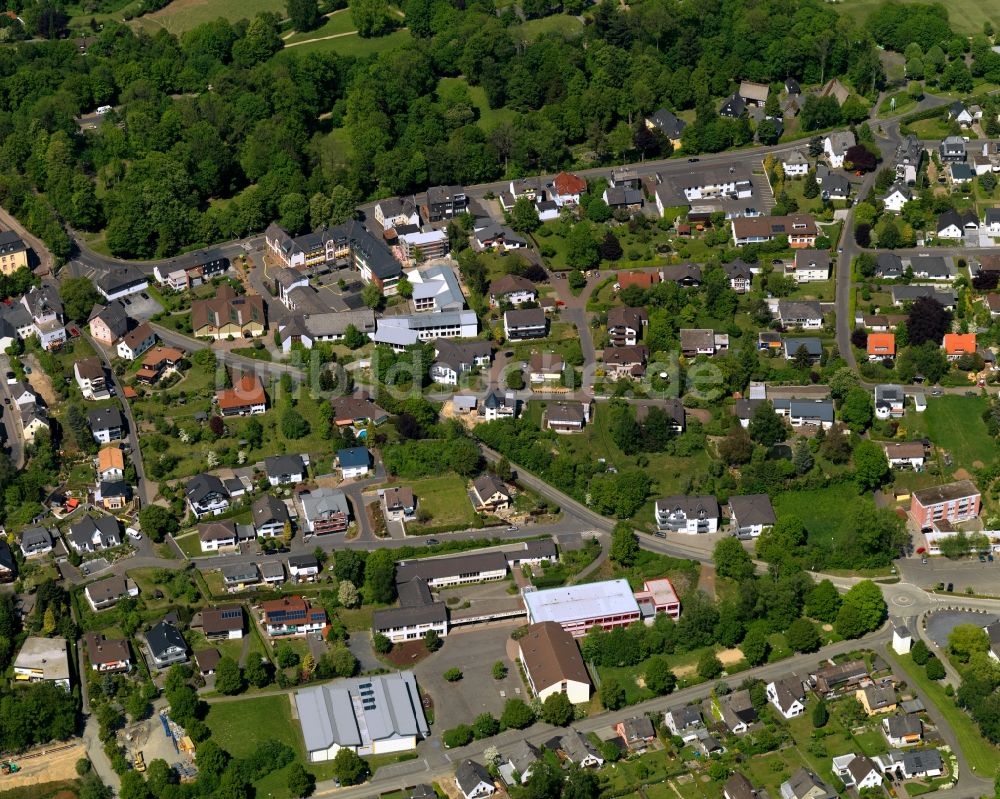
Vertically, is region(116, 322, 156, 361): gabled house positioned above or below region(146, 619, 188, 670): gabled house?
above

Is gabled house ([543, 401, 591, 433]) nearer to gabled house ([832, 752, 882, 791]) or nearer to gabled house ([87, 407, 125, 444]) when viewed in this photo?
gabled house ([87, 407, 125, 444])

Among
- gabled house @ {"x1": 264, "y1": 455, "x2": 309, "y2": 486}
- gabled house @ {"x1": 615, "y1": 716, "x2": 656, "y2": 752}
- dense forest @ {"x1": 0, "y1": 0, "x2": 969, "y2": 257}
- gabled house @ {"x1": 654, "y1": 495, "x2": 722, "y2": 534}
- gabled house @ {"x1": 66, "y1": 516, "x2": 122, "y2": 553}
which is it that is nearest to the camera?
gabled house @ {"x1": 615, "y1": 716, "x2": 656, "y2": 752}

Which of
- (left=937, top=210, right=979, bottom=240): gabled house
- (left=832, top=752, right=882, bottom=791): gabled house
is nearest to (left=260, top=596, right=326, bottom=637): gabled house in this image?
(left=832, top=752, right=882, bottom=791): gabled house

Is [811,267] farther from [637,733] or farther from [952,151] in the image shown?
[637,733]

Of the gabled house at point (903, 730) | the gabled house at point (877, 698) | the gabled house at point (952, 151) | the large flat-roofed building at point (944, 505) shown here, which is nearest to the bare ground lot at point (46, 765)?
the gabled house at point (877, 698)

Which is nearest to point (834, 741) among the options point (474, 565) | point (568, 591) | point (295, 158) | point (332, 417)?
point (568, 591)

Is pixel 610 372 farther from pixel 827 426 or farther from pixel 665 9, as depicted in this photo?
pixel 665 9

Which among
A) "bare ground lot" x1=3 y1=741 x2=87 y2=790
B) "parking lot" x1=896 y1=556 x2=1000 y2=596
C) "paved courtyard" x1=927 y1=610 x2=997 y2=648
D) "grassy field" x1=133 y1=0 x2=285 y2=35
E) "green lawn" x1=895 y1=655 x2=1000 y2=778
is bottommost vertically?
"parking lot" x1=896 y1=556 x2=1000 y2=596

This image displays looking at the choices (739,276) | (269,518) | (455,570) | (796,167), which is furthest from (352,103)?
(455,570)

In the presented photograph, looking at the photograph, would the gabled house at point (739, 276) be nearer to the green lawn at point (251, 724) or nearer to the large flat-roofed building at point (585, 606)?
the large flat-roofed building at point (585, 606)
